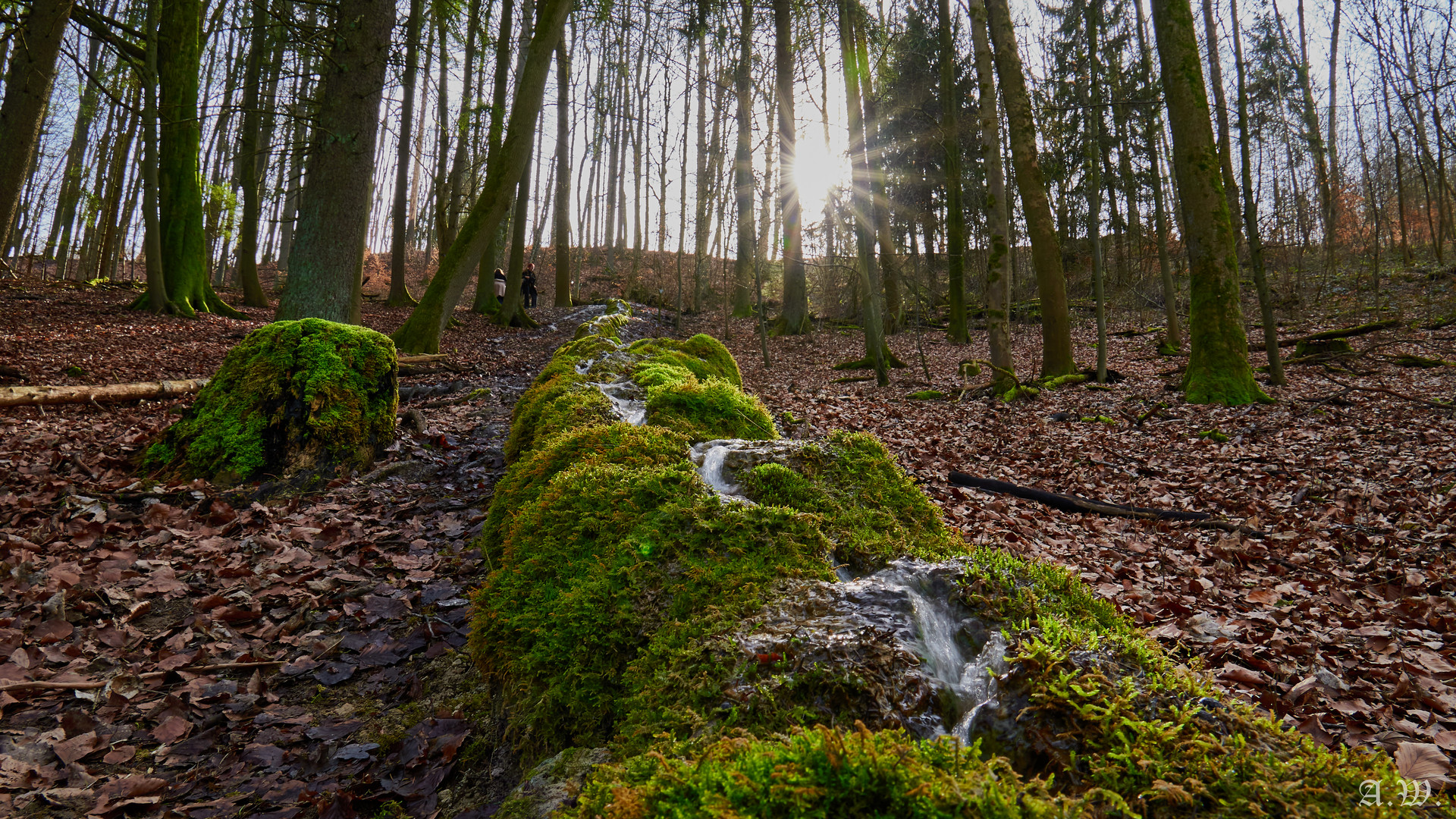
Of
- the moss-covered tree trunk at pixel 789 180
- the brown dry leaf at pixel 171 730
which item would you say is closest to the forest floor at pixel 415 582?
the brown dry leaf at pixel 171 730

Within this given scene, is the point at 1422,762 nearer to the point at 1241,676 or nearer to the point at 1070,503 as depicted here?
the point at 1241,676

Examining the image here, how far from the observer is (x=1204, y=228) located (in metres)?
8.30

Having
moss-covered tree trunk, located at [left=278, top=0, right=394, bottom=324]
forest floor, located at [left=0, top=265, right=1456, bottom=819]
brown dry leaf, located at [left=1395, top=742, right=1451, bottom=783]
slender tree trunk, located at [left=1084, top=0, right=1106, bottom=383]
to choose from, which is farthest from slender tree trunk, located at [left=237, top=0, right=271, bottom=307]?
brown dry leaf, located at [left=1395, top=742, right=1451, bottom=783]

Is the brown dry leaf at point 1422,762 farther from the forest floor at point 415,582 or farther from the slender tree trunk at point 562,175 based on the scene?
the slender tree trunk at point 562,175

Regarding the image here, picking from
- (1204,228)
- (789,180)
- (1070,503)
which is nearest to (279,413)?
(1070,503)

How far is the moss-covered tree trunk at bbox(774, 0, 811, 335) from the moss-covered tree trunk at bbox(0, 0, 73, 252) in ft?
41.5

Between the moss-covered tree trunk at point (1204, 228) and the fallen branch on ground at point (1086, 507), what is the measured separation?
435 centimetres

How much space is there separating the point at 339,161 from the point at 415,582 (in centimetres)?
601

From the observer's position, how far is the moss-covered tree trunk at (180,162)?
11586mm

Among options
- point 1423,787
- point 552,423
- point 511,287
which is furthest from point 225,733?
point 511,287

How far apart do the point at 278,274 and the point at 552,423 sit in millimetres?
29751

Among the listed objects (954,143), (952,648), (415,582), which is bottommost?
(415,582)

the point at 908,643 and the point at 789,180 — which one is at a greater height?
the point at 789,180

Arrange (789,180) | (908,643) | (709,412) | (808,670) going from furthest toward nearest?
(789,180) < (709,412) < (908,643) < (808,670)
